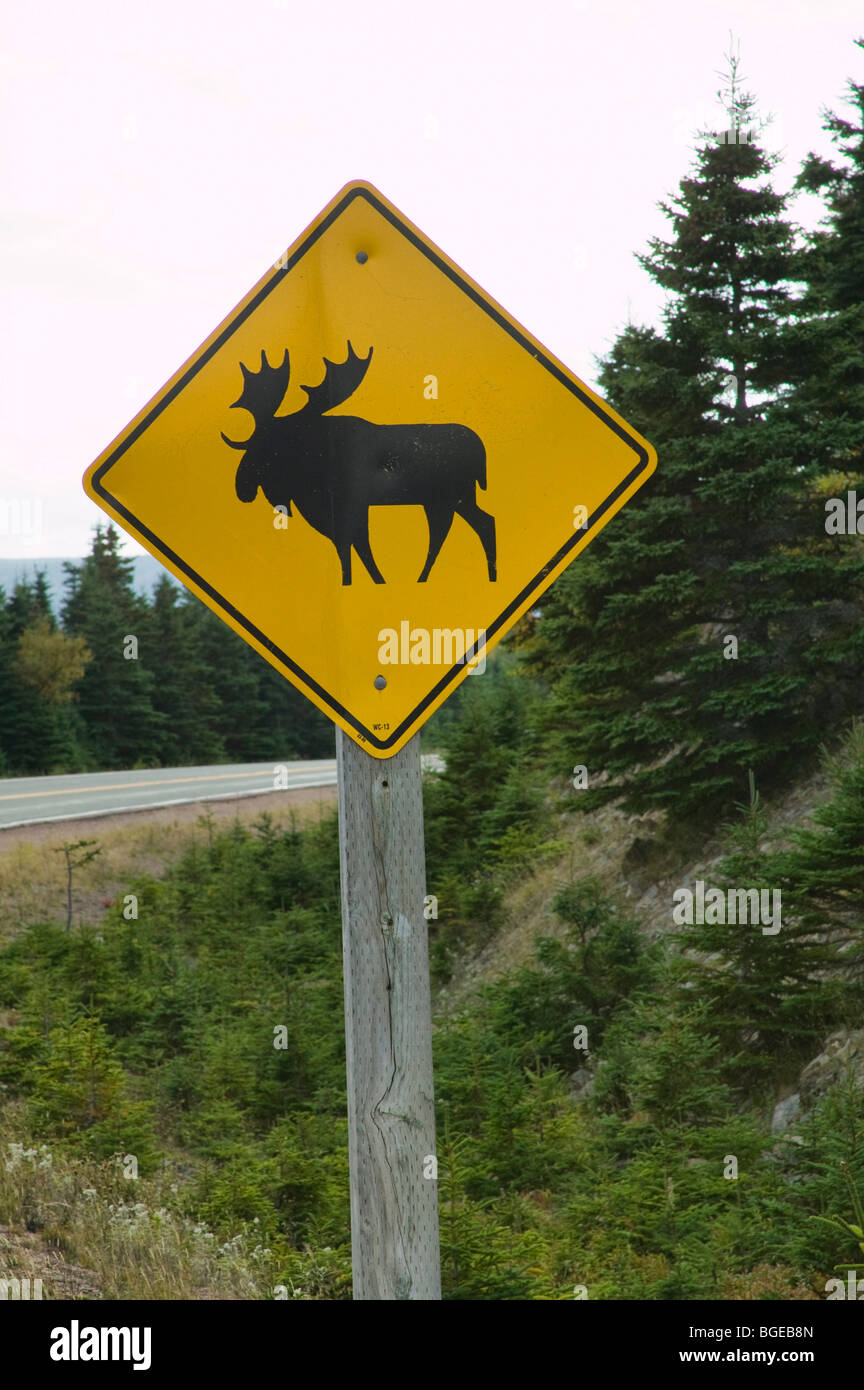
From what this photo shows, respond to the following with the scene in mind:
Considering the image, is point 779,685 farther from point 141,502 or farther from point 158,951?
point 141,502

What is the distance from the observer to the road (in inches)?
748

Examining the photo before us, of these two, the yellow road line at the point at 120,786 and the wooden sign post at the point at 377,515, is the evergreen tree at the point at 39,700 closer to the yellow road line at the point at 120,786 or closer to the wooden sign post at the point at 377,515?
the yellow road line at the point at 120,786

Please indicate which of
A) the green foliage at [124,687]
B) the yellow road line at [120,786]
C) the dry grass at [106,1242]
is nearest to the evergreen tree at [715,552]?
the dry grass at [106,1242]

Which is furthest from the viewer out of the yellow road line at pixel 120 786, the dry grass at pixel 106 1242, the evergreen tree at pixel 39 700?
the evergreen tree at pixel 39 700

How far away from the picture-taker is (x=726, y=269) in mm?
12336

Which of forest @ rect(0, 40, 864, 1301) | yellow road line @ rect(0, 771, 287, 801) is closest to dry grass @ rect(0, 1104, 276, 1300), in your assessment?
forest @ rect(0, 40, 864, 1301)

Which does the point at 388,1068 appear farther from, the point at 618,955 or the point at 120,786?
the point at 120,786

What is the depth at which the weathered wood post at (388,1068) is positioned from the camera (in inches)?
84.1

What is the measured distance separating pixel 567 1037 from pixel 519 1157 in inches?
125

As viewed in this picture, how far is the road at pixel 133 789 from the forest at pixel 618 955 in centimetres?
300

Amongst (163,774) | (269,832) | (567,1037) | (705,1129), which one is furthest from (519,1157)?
(163,774)

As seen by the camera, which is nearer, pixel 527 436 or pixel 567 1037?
pixel 527 436

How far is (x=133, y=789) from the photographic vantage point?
23344 millimetres

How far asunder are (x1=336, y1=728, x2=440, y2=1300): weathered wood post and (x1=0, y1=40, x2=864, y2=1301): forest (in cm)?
318
